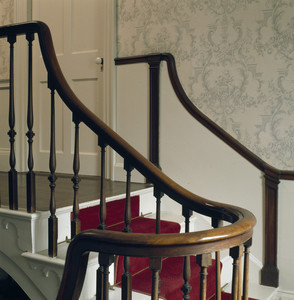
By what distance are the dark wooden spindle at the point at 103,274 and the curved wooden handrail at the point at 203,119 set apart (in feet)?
5.60

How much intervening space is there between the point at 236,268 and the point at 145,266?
1.07 metres

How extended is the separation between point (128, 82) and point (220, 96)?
30.5 inches

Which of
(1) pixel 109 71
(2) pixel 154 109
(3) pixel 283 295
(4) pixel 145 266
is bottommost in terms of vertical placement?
(3) pixel 283 295

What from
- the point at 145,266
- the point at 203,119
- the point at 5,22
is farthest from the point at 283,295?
the point at 5,22

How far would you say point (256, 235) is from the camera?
2623 millimetres

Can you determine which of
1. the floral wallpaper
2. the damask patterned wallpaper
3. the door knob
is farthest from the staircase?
the floral wallpaper

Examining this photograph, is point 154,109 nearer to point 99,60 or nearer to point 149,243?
point 99,60

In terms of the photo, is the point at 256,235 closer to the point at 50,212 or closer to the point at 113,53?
the point at 50,212

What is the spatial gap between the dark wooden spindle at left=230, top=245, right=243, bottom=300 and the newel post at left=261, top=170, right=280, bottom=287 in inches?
57.7

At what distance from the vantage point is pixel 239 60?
269 cm

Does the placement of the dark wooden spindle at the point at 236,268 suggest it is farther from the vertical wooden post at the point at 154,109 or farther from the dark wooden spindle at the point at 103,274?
the vertical wooden post at the point at 154,109

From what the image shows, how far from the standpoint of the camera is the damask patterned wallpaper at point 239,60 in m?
2.56

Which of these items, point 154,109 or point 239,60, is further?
point 154,109

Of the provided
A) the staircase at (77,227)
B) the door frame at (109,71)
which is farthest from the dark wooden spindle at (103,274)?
the door frame at (109,71)
